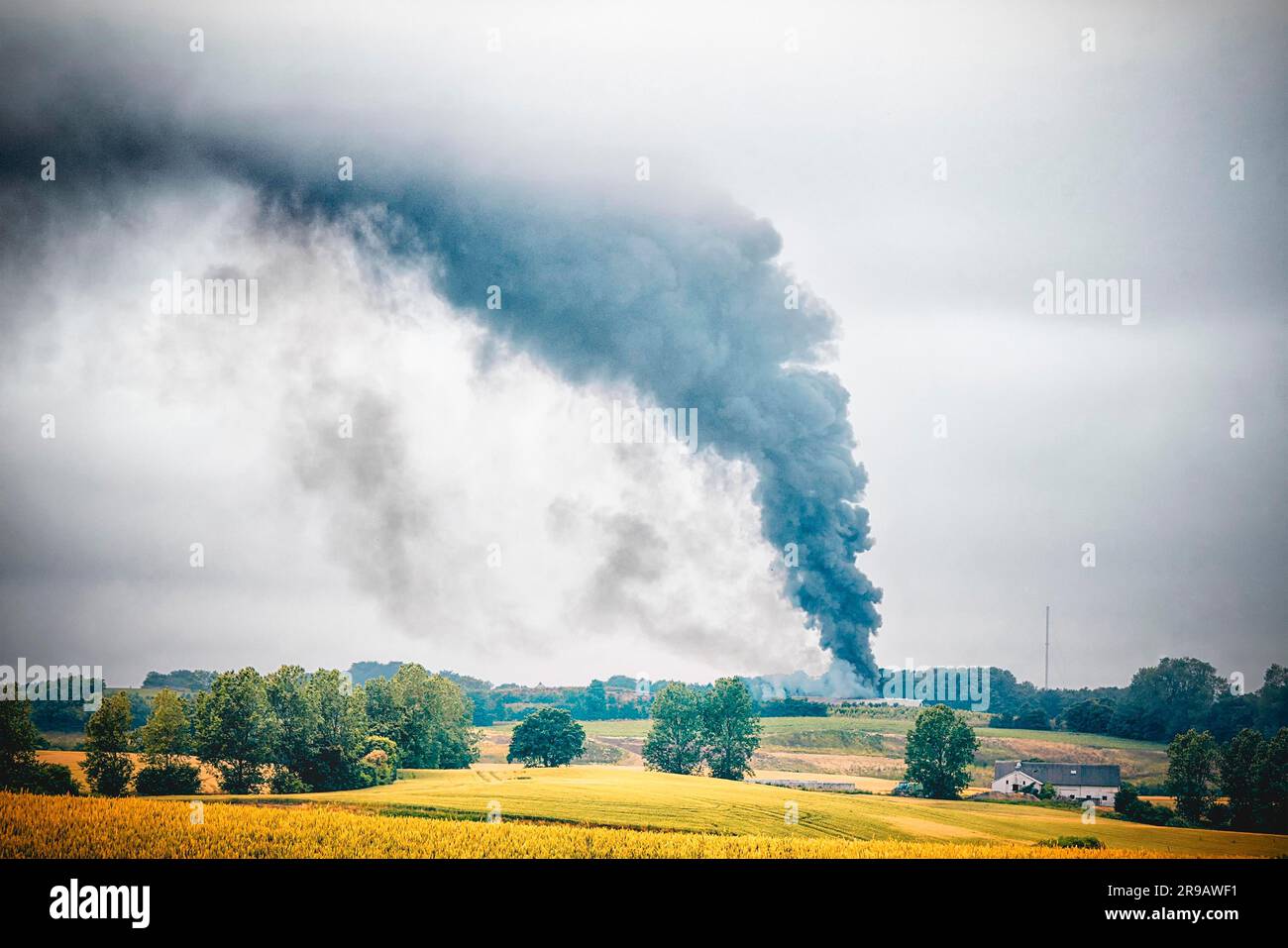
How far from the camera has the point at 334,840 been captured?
42438 millimetres

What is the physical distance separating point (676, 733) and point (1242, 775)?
38.8 meters

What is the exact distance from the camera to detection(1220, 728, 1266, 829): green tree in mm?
67000

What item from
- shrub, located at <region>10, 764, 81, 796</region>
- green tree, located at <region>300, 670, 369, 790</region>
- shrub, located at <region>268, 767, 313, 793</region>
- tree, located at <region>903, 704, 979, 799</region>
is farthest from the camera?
tree, located at <region>903, 704, 979, 799</region>

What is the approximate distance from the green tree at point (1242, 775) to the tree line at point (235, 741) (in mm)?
51679

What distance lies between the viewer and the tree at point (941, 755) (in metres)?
73.7

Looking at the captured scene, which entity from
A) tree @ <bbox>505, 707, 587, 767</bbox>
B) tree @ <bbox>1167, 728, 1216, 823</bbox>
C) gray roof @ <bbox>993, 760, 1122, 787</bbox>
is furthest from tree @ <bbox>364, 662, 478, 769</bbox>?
tree @ <bbox>1167, 728, 1216, 823</bbox>

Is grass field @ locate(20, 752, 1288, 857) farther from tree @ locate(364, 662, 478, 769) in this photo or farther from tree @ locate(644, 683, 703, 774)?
tree @ locate(644, 683, 703, 774)

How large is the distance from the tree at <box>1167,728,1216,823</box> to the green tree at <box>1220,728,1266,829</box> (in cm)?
96

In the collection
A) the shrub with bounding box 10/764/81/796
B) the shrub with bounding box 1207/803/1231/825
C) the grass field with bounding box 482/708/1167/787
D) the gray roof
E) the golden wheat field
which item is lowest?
the grass field with bounding box 482/708/1167/787

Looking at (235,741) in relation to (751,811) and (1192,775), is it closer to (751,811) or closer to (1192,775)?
(751,811)

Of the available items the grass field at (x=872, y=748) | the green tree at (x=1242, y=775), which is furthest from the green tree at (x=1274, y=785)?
the grass field at (x=872, y=748)

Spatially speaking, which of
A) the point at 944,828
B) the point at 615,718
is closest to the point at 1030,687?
the point at 615,718

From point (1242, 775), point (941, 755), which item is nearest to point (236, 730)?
point (941, 755)
